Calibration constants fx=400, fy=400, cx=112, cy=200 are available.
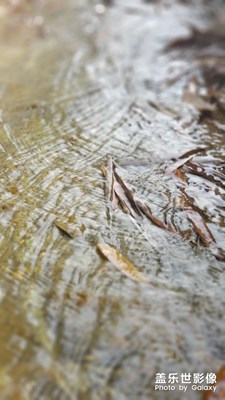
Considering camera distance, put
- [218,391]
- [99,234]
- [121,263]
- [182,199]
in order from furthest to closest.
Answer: [182,199] → [99,234] → [121,263] → [218,391]

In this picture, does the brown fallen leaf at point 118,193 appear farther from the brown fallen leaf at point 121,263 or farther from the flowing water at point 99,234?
the brown fallen leaf at point 121,263

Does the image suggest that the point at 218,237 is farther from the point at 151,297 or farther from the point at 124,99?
the point at 124,99

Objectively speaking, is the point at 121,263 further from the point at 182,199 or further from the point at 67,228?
the point at 182,199

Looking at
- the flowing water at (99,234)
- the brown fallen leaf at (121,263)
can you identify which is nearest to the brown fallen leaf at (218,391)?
the flowing water at (99,234)

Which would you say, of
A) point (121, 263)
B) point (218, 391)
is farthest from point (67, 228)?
point (218, 391)

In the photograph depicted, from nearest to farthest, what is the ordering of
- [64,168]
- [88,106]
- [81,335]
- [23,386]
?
[23,386], [81,335], [64,168], [88,106]

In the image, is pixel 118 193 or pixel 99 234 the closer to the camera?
pixel 99 234

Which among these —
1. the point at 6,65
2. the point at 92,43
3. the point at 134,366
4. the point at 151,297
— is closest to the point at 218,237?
the point at 151,297
